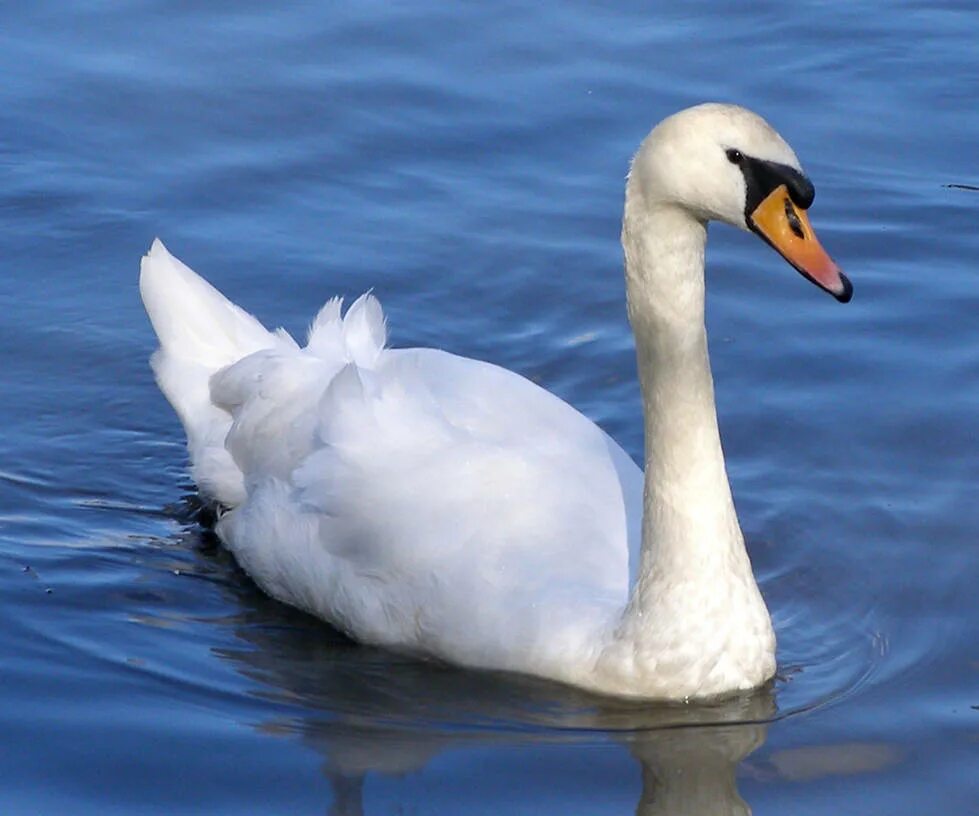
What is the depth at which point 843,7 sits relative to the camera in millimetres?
12336

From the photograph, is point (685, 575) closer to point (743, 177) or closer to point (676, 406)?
point (676, 406)

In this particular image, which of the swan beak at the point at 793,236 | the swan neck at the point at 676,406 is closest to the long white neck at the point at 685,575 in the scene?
the swan neck at the point at 676,406

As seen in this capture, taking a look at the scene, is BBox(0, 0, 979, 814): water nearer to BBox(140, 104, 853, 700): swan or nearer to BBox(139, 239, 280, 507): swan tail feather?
BBox(140, 104, 853, 700): swan

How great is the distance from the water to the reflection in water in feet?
0.04

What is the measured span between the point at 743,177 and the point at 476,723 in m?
1.77

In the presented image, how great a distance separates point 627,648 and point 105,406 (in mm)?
3126

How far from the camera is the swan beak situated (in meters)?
5.86

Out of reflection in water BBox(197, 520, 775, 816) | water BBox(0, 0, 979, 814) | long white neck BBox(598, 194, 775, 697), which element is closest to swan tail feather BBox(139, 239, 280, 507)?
water BBox(0, 0, 979, 814)

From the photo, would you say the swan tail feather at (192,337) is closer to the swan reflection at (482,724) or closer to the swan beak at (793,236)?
the swan reflection at (482,724)

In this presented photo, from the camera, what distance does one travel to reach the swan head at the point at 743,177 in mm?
5816

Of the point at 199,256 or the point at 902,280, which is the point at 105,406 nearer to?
the point at 199,256

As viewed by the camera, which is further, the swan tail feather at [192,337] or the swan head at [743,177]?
the swan tail feather at [192,337]

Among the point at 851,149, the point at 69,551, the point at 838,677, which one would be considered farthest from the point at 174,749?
the point at 851,149

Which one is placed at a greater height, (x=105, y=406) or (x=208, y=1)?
(x=208, y=1)
